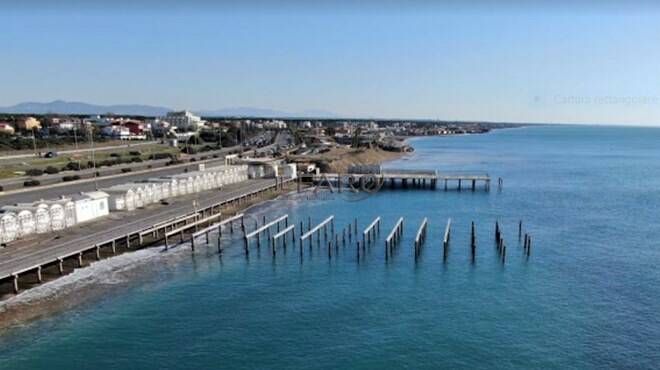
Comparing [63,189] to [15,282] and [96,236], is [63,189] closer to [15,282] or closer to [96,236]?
[96,236]

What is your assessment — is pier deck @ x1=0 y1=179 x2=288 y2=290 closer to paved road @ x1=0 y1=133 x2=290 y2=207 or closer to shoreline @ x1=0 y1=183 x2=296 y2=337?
shoreline @ x1=0 y1=183 x2=296 y2=337

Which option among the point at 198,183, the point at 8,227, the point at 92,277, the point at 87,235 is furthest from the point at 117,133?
the point at 92,277

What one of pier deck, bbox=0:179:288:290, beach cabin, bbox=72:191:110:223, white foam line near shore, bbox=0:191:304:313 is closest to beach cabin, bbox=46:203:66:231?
pier deck, bbox=0:179:288:290

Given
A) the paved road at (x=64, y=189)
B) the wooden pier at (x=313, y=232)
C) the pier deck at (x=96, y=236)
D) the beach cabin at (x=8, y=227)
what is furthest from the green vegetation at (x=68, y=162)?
the wooden pier at (x=313, y=232)

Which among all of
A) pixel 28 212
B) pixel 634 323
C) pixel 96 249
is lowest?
pixel 634 323

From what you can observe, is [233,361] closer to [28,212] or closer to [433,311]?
[433,311]

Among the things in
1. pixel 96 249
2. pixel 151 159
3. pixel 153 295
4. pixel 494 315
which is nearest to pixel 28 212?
pixel 96 249
